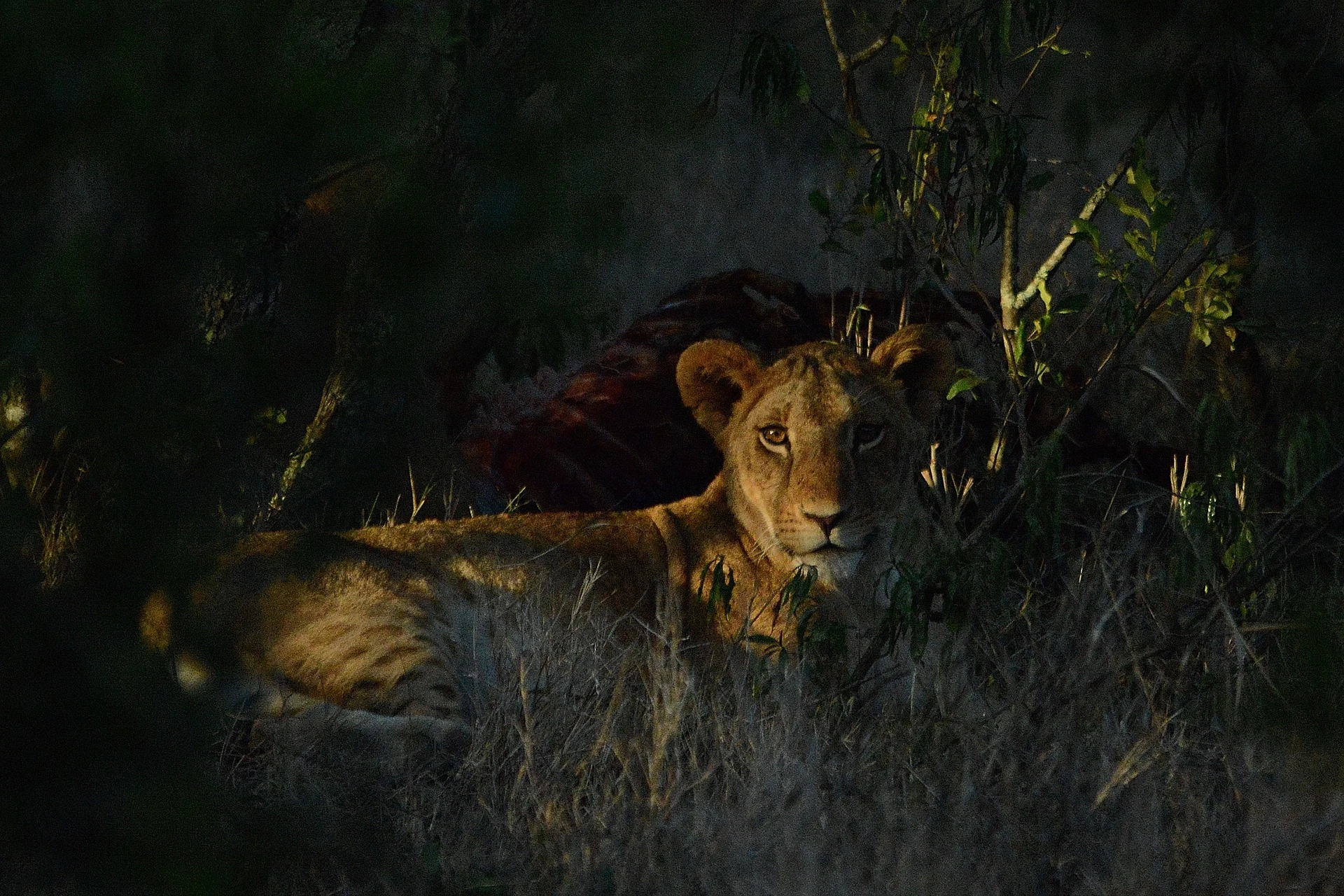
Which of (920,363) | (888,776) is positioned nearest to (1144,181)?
(920,363)

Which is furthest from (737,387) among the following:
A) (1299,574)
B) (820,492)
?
(1299,574)

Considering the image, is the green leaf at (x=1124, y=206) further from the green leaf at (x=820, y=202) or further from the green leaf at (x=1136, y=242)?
the green leaf at (x=820, y=202)

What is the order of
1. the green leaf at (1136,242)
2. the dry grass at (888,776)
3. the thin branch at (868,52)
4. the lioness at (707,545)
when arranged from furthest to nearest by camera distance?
the thin branch at (868,52)
the green leaf at (1136,242)
the lioness at (707,545)
the dry grass at (888,776)

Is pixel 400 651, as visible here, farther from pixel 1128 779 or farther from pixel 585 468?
pixel 585 468

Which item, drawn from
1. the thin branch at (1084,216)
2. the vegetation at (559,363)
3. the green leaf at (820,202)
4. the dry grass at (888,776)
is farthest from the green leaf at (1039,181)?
the dry grass at (888,776)

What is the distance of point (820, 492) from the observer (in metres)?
4.82

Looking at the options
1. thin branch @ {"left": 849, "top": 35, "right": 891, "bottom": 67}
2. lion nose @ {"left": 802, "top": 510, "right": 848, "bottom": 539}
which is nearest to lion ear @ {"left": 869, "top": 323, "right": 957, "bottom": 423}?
lion nose @ {"left": 802, "top": 510, "right": 848, "bottom": 539}

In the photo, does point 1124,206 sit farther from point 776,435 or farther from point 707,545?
point 707,545

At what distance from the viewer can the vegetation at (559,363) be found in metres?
1.35

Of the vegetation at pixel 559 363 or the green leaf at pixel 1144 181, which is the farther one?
the green leaf at pixel 1144 181

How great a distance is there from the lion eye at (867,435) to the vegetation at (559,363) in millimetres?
395

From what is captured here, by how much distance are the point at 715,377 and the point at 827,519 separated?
0.72 m

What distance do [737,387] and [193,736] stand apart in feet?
13.0

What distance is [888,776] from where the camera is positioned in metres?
3.56
